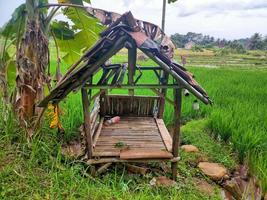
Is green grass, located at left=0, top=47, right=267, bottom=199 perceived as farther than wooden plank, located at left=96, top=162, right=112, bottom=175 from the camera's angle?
No

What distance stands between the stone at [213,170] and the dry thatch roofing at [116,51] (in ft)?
3.70

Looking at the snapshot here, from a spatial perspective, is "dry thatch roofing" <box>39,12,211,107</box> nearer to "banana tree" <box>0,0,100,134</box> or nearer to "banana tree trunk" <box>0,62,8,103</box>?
"banana tree" <box>0,0,100,134</box>

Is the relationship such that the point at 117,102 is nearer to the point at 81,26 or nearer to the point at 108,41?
the point at 81,26

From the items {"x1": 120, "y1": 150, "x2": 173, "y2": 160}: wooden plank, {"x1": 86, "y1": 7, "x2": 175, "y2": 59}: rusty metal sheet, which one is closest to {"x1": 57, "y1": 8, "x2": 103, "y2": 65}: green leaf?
{"x1": 86, "y1": 7, "x2": 175, "y2": 59}: rusty metal sheet

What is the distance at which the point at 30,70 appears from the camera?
323cm

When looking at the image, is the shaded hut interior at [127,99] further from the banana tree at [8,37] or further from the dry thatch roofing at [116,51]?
the banana tree at [8,37]

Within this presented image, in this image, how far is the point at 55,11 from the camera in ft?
11.3

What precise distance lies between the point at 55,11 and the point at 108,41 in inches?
47.5

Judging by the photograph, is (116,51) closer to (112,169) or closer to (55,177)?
(55,177)

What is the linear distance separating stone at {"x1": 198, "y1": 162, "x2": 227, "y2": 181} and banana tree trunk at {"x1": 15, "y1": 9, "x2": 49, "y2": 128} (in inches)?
81.6

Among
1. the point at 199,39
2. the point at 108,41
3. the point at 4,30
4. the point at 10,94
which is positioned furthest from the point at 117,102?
the point at 199,39

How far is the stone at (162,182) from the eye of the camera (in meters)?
3.13

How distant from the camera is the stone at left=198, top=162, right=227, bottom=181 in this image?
3549mm

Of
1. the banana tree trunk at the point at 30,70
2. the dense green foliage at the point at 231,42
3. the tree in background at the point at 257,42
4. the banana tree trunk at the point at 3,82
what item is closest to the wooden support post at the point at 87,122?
the banana tree trunk at the point at 30,70
